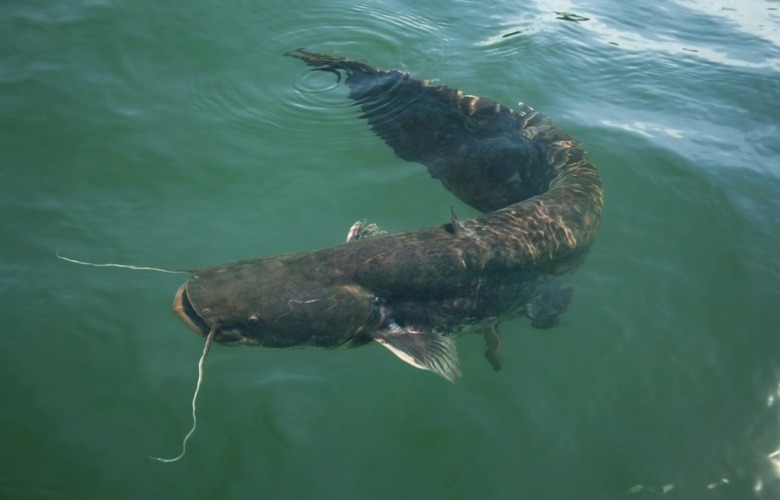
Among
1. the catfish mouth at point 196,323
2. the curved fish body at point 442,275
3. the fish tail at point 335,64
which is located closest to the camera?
the catfish mouth at point 196,323

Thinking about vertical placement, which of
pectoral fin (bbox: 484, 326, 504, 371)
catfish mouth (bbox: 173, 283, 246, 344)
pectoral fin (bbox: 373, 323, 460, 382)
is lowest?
pectoral fin (bbox: 484, 326, 504, 371)

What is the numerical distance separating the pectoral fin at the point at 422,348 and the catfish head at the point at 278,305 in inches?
5.1

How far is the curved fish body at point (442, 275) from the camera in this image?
12.7 ft

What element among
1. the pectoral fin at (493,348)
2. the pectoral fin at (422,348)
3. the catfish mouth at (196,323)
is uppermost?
the catfish mouth at (196,323)

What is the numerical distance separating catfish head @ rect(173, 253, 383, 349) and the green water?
444mm

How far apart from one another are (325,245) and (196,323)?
5.41 ft

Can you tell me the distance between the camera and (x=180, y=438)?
12.7 feet

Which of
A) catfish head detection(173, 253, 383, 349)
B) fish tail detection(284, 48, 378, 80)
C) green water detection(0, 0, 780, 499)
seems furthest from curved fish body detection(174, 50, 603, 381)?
fish tail detection(284, 48, 378, 80)

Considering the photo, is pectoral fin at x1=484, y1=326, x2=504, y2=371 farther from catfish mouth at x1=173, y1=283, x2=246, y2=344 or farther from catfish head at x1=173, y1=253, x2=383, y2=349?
catfish mouth at x1=173, y1=283, x2=246, y2=344

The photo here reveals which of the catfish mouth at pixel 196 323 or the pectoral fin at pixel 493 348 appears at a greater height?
the catfish mouth at pixel 196 323

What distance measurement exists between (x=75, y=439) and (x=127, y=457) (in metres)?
0.36

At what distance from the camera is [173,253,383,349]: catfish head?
12.4 ft

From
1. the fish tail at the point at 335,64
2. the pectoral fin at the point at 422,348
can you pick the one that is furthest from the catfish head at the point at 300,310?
the fish tail at the point at 335,64

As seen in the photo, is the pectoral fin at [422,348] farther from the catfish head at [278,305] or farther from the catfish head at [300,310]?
the catfish head at [278,305]
